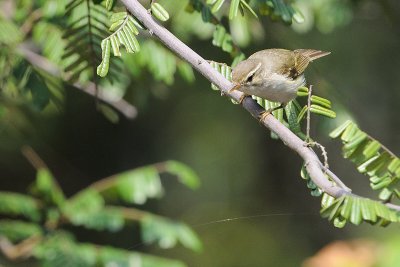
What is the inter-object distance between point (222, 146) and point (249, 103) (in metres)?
5.30

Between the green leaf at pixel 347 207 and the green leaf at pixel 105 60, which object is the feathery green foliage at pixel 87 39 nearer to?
the green leaf at pixel 105 60

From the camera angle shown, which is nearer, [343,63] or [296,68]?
[296,68]

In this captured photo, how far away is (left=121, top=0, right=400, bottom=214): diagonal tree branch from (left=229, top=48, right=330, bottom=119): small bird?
0.19 metres

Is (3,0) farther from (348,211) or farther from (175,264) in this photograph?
(348,211)

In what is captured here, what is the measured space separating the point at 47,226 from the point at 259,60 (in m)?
1.60

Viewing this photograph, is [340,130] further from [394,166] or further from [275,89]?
[275,89]

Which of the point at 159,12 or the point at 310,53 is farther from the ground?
the point at 310,53

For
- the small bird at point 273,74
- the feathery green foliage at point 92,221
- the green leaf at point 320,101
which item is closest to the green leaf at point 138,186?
the feathery green foliage at point 92,221

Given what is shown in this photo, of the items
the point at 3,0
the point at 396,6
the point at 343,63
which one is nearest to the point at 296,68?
the point at 3,0

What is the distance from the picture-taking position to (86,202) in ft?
12.4

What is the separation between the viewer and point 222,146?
7.31 metres

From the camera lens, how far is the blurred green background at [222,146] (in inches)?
255

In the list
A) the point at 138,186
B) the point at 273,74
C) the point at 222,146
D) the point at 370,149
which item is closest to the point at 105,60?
the point at 370,149

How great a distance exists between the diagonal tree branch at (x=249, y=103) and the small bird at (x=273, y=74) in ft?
0.62
